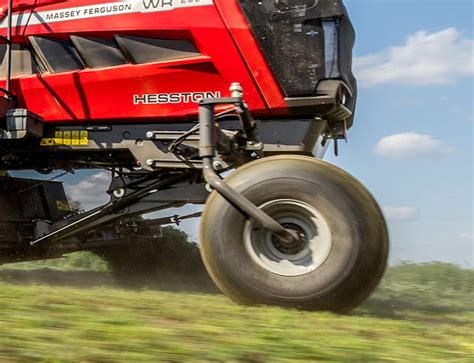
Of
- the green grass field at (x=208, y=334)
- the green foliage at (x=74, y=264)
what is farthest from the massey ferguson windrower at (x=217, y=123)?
the green foliage at (x=74, y=264)

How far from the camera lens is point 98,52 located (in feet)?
15.7

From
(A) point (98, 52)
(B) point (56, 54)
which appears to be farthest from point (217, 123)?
(B) point (56, 54)

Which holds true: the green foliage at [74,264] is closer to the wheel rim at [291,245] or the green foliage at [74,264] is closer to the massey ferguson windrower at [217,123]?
the massey ferguson windrower at [217,123]

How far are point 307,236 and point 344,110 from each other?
144cm

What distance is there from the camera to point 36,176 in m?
6.13

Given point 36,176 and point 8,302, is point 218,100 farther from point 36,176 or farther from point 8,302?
point 36,176

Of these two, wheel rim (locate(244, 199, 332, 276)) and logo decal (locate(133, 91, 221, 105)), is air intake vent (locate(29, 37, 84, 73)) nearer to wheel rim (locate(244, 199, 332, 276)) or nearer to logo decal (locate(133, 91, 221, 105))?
logo decal (locate(133, 91, 221, 105))

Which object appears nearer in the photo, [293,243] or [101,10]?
[293,243]

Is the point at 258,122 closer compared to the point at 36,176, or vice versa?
the point at 258,122

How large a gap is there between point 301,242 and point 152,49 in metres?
2.14

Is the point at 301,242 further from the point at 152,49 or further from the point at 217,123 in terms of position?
the point at 152,49

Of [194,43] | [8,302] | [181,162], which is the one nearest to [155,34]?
[194,43]

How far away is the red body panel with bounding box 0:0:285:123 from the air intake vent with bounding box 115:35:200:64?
0.05 m

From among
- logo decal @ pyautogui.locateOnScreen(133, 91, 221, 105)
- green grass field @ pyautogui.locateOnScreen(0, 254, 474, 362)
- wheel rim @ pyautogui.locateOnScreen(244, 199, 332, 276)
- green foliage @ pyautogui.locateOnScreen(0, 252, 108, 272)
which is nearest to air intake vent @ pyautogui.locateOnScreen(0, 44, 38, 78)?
logo decal @ pyautogui.locateOnScreen(133, 91, 221, 105)
